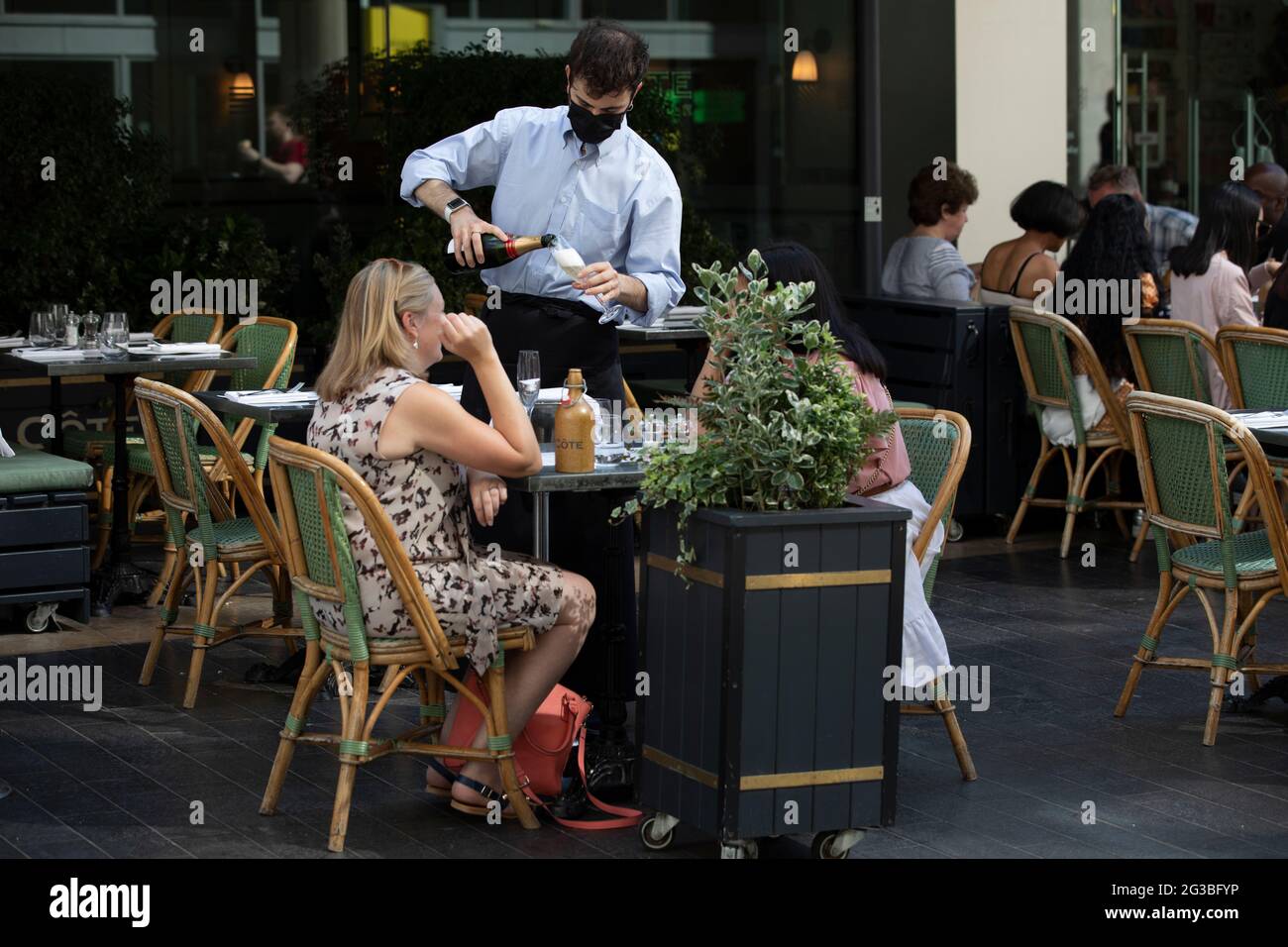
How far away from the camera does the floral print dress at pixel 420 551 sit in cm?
459

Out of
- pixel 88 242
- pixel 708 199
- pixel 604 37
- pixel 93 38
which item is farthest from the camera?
pixel 708 199

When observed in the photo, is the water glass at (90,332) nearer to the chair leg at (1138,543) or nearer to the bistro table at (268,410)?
the bistro table at (268,410)

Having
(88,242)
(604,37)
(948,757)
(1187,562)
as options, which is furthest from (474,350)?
(88,242)

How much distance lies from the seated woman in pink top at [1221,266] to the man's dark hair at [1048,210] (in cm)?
58

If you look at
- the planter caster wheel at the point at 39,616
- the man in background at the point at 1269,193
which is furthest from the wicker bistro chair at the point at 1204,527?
the man in background at the point at 1269,193

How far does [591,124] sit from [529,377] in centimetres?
74

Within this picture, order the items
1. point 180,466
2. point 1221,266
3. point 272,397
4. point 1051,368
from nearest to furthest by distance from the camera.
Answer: point 180,466
point 272,397
point 1221,266
point 1051,368

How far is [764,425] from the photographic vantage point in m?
4.24

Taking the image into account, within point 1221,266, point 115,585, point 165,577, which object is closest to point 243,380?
point 115,585

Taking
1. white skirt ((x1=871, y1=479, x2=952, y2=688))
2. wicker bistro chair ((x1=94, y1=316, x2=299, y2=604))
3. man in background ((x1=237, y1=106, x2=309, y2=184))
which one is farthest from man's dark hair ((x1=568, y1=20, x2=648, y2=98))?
man in background ((x1=237, y1=106, x2=309, y2=184))

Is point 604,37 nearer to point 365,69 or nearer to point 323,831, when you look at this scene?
point 323,831

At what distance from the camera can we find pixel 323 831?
15.4 feet

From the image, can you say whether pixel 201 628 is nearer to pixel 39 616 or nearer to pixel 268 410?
pixel 268 410
